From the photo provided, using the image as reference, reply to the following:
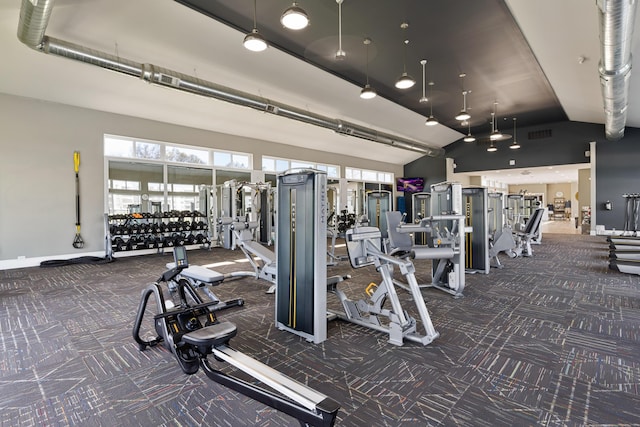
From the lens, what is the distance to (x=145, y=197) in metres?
8.39

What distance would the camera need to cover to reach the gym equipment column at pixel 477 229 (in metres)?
5.65

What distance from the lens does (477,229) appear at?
572cm

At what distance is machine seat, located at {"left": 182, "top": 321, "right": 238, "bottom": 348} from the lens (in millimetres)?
1906

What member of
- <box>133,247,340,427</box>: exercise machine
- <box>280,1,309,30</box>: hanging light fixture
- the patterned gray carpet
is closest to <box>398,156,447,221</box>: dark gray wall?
the patterned gray carpet

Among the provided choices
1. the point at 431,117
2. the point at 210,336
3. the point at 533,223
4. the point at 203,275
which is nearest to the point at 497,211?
the point at 533,223

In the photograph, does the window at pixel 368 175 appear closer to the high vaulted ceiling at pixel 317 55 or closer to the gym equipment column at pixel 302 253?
the high vaulted ceiling at pixel 317 55

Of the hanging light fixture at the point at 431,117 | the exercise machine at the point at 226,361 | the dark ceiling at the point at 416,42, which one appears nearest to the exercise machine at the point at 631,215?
the dark ceiling at the point at 416,42

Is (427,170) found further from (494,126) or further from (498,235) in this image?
(498,235)

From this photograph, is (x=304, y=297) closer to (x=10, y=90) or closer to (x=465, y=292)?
(x=465, y=292)

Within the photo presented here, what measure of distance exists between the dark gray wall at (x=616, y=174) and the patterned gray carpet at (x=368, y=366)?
30.9ft

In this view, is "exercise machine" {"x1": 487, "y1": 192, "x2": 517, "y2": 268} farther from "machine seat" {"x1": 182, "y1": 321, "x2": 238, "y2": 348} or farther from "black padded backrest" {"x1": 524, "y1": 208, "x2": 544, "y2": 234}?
"machine seat" {"x1": 182, "y1": 321, "x2": 238, "y2": 348}

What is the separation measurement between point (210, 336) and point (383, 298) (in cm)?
176

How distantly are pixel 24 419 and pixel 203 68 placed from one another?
6362 millimetres

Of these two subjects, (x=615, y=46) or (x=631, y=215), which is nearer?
(x=615, y=46)
